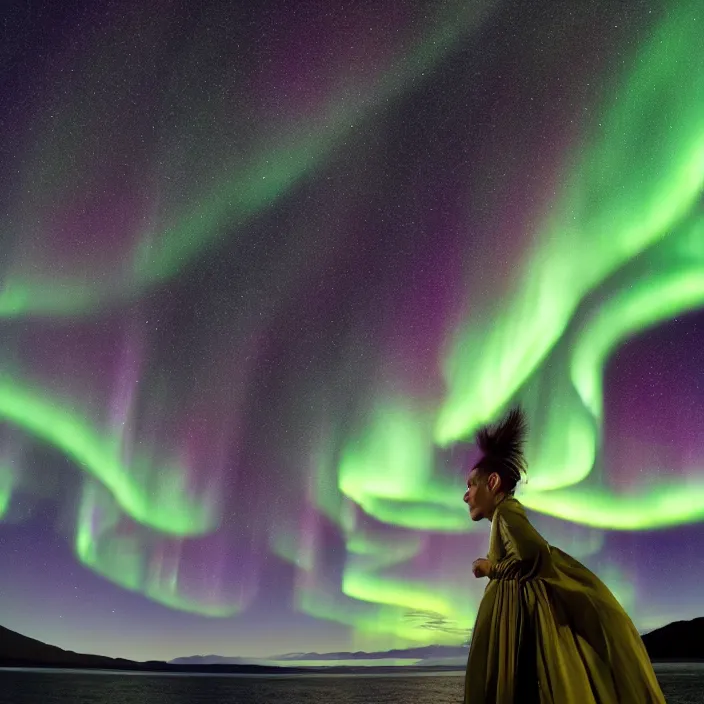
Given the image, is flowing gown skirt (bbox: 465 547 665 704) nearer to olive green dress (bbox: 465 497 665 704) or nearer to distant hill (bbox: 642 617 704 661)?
olive green dress (bbox: 465 497 665 704)

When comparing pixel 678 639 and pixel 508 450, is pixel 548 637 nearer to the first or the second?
pixel 508 450

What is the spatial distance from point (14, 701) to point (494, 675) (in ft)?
305

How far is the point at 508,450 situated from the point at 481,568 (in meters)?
0.98

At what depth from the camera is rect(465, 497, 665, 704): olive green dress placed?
5000 mm

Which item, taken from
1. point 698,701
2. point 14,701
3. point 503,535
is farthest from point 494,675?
point 14,701

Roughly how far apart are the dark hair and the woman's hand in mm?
649

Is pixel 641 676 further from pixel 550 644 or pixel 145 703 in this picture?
pixel 145 703

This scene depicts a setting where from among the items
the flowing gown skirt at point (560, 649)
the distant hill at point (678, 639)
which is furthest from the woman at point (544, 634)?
the distant hill at point (678, 639)

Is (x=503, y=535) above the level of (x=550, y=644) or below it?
above

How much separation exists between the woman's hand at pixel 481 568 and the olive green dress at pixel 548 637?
57 mm

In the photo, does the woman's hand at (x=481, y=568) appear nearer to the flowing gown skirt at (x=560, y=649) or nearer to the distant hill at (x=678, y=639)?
the flowing gown skirt at (x=560, y=649)

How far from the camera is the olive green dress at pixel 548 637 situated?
500cm

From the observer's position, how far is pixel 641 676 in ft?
16.4

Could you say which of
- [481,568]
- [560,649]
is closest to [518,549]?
[481,568]
